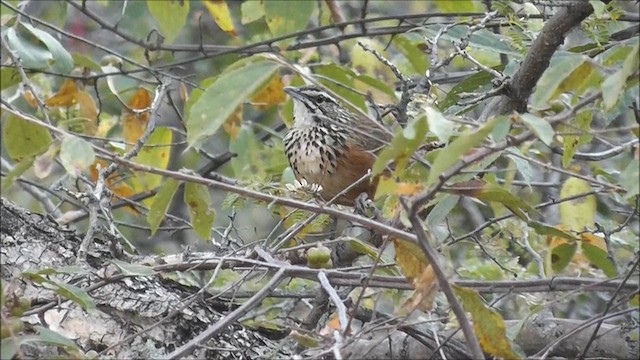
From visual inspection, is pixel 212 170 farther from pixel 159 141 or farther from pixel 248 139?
pixel 159 141

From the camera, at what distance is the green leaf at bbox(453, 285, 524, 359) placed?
2.05m

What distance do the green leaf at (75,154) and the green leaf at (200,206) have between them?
0.37 meters

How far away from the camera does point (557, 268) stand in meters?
3.17

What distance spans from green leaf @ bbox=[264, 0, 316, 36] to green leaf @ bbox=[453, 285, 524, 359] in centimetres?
124

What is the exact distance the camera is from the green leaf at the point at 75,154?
6.40 feet

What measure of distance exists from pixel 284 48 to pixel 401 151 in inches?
82.2

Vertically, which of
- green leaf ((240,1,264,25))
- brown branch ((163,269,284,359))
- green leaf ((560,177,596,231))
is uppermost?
green leaf ((240,1,264,25))

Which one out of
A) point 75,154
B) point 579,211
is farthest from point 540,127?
point 579,211

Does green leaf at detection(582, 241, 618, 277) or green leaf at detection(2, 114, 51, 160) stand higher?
green leaf at detection(2, 114, 51, 160)

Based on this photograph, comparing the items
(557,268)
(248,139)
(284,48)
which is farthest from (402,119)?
(248,139)

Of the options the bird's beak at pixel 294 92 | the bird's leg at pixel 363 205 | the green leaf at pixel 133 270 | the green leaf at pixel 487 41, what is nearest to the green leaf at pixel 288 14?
the green leaf at pixel 487 41

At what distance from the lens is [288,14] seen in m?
3.06

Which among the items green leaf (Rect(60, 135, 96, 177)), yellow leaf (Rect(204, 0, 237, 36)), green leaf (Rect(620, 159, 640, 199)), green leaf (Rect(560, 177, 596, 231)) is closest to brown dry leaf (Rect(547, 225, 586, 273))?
green leaf (Rect(560, 177, 596, 231))

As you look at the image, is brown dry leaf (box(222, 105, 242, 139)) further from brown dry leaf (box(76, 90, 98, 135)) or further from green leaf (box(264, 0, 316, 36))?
green leaf (box(264, 0, 316, 36))
